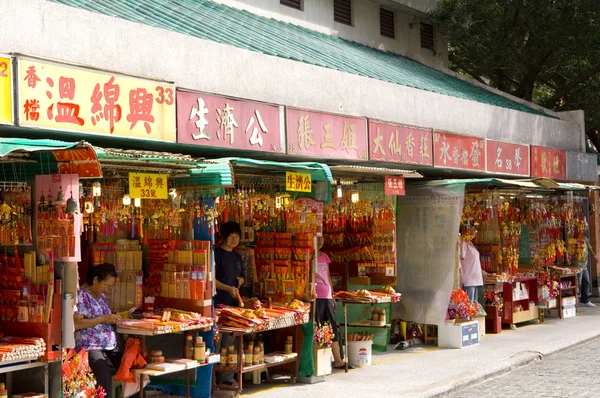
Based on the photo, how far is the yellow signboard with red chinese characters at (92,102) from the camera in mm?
8508

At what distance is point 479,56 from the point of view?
74.2 ft

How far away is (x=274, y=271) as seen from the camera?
11.9 metres

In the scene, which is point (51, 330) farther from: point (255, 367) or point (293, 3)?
point (293, 3)

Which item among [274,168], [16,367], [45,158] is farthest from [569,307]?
[16,367]

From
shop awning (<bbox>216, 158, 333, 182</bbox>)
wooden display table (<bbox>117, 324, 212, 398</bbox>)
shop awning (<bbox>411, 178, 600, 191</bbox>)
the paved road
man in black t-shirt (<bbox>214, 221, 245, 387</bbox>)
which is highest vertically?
shop awning (<bbox>216, 158, 333, 182</bbox>)

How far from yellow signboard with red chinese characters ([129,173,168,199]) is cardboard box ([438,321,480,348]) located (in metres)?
6.97

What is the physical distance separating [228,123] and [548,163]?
10.6 metres

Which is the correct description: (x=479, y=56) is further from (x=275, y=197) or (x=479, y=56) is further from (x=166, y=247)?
(x=166, y=247)

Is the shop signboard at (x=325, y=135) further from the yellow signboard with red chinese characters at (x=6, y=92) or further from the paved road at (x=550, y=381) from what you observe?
the yellow signboard with red chinese characters at (x=6, y=92)

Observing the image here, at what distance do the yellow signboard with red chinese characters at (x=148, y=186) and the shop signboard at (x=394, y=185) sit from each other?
14.8ft

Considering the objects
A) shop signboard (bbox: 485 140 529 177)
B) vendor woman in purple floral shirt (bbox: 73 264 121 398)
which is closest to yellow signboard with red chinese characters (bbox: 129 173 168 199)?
vendor woman in purple floral shirt (bbox: 73 264 121 398)

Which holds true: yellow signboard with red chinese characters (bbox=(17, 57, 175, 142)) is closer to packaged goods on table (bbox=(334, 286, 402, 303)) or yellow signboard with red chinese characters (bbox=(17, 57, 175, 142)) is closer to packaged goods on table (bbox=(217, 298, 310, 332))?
packaged goods on table (bbox=(217, 298, 310, 332))

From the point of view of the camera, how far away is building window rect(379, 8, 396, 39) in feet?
66.0

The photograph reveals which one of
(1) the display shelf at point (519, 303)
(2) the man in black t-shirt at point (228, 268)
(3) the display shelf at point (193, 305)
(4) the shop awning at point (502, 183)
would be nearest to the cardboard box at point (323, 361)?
(2) the man in black t-shirt at point (228, 268)
